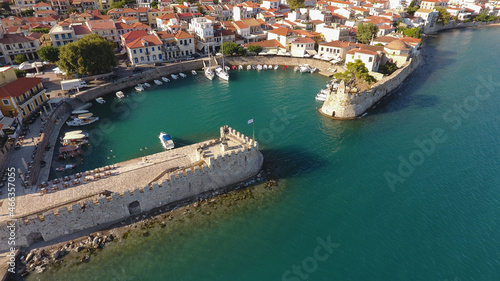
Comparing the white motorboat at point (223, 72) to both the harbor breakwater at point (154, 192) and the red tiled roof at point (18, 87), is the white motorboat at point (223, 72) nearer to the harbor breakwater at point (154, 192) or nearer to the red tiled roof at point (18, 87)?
the harbor breakwater at point (154, 192)

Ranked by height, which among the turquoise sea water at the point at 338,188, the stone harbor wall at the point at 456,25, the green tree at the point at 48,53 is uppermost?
the green tree at the point at 48,53

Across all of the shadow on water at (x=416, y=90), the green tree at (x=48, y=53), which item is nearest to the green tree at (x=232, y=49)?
the shadow on water at (x=416, y=90)

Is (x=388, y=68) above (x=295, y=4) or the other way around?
the other way around

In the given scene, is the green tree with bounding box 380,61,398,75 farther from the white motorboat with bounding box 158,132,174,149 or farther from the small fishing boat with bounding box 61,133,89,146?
the small fishing boat with bounding box 61,133,89,146

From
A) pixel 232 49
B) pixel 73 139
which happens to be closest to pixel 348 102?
pixel 232 49

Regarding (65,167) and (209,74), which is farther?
(209,74)

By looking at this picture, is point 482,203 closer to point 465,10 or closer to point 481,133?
point 481,133

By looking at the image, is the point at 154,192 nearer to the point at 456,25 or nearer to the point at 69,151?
the point at 69,151
